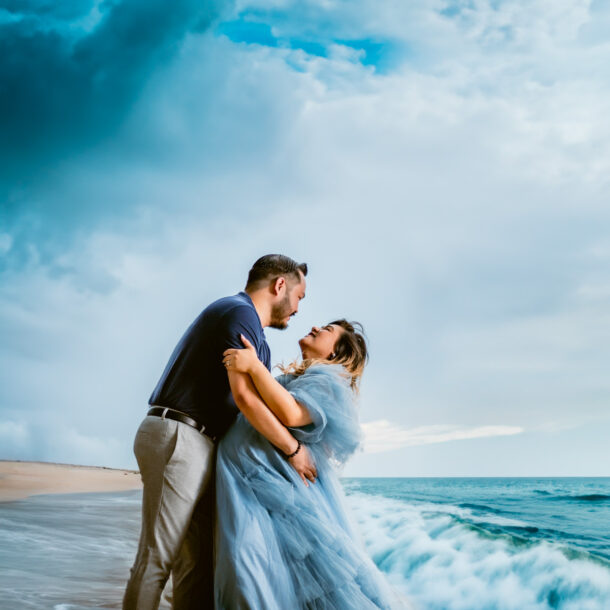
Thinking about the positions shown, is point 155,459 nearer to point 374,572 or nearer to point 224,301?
point 224,301

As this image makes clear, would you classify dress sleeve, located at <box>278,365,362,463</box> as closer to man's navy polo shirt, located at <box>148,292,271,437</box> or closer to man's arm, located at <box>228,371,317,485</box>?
man's arm, located at <box>228,371,317,485</box>

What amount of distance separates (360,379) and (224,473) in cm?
88

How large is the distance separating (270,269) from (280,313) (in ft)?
0.64

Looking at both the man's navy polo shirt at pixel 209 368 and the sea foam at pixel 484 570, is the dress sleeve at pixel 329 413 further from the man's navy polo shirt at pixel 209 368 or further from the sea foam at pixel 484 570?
the sea foam at pixel 484 570

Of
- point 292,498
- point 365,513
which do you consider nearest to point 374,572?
point 292,498

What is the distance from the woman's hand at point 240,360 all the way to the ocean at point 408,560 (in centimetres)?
107

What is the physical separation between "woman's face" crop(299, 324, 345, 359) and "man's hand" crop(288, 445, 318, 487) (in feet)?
1.96

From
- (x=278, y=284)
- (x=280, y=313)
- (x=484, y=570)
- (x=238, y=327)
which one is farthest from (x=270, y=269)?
(x=484, y=570)

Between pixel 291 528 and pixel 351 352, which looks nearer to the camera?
pixel 291 528

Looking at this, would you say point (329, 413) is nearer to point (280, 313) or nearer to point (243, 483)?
point (243, 483)

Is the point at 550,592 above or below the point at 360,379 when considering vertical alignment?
below

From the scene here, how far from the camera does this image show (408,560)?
7754 millimetres

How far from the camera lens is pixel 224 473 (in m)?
2.16

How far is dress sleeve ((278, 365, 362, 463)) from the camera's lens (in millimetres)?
2223
